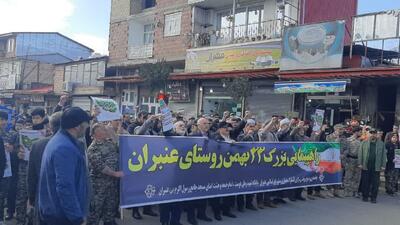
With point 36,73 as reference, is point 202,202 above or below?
below

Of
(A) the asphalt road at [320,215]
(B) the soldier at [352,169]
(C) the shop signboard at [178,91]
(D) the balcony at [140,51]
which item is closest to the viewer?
(A) the asphalt road at [320,215]

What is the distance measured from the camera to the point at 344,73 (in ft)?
48.7

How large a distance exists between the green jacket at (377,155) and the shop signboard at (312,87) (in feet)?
13.0

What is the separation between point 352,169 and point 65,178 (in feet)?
30.0

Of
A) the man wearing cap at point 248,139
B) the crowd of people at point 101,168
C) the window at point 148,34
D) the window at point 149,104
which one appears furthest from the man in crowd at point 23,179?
the window at point 148,34

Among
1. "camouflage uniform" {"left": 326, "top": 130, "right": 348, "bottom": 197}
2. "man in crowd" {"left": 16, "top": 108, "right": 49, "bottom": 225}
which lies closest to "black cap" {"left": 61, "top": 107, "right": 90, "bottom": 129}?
"man in crowd" {"left": 16, "top": 108, "right": 49, "bottom": 225}

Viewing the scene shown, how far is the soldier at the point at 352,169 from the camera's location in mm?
10938

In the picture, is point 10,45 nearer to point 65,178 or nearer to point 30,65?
point 30,65

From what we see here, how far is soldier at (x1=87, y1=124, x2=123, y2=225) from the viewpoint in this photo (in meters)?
5.85

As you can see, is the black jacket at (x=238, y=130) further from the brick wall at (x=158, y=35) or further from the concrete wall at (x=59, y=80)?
the concrete wall at (x=59, y=80)

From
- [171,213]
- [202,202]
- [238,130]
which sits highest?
[238,130]

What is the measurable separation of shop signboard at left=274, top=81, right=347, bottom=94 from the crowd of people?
7.18 feet

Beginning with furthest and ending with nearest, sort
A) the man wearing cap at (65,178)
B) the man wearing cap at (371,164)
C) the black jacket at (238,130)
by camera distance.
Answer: the man wearing cap at (371,164) < the black jacket at (238,130) < the man wearing cap at (65,178)

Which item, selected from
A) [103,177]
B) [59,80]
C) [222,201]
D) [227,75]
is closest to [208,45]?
[227,75]
